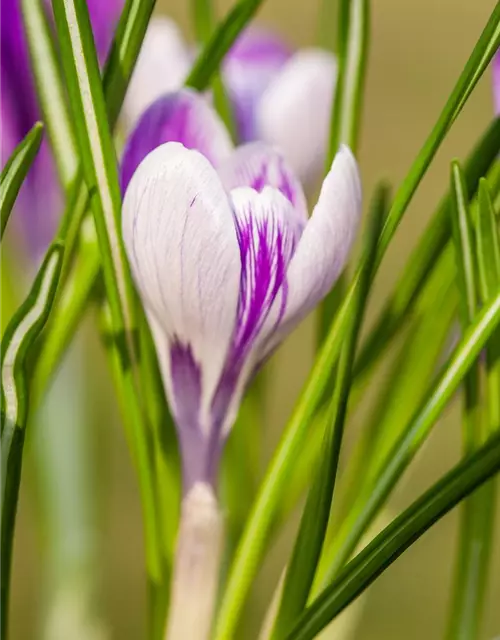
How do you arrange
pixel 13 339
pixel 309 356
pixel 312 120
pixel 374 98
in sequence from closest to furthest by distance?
1. pixel 13 339
2. pixel 312 120
3. pixel 309 356
4. pixel 374 98

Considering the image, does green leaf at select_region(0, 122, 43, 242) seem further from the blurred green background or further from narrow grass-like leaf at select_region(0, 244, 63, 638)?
the blurred green background

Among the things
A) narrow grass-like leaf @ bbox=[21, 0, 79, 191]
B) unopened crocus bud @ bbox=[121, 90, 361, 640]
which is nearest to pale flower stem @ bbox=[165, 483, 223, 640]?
unopened crocus bud @ bbox=[121, 90, 361, 640]

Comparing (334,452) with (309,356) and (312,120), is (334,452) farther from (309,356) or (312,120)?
(309,356)

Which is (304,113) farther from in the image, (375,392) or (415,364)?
(375,392)

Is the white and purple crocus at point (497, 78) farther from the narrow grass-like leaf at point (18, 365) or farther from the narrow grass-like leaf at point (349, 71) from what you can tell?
the narrow grass-like leaf at point (18, 365)

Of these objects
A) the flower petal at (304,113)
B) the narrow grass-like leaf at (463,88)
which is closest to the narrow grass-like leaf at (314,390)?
the narrow grass-like leaf at (463,88)

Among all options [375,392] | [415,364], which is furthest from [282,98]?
[375,392]

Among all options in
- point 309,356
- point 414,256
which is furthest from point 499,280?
point 309,356
